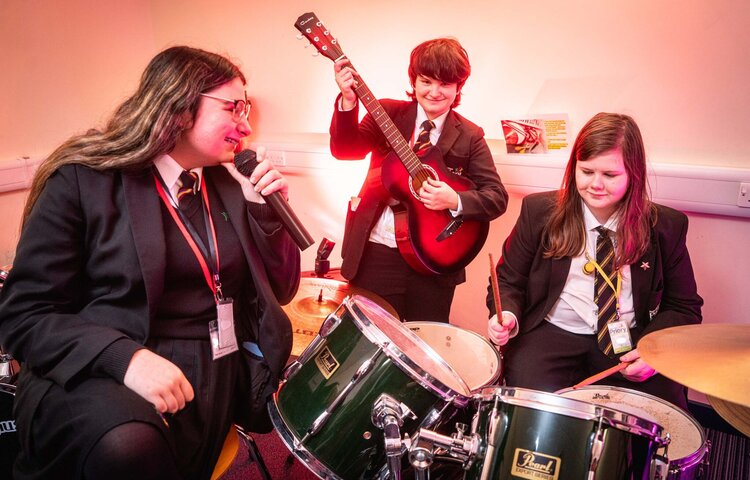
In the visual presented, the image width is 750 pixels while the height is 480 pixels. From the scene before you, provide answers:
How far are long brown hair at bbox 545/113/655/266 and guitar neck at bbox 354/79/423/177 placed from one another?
1.78 feet

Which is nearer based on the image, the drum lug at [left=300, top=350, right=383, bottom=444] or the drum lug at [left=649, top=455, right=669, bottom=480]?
the drum lug at [left=649, top=455, right=669, bottom=480]

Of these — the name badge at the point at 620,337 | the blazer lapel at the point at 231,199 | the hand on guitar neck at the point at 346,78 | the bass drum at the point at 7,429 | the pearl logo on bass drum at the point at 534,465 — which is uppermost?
the hand on guitar neck at the point at 346,78

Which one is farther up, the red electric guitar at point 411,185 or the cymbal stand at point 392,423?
the red electric guitar at point 411,185

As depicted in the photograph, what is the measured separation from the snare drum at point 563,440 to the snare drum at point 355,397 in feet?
0.47

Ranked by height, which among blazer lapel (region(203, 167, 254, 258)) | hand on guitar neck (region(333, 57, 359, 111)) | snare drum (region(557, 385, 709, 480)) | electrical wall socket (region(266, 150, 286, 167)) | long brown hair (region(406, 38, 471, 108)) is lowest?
snare drum (region(557, 385, 709, 480))

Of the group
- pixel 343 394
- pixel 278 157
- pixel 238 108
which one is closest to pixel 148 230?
pixel 238 108

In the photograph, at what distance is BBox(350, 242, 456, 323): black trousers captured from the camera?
227 centimetres

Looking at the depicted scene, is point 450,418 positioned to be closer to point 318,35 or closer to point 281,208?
point 281,208

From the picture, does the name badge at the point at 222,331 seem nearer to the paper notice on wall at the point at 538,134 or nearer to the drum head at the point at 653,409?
the drum head at the point at 653,409

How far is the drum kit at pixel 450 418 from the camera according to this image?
1189mm

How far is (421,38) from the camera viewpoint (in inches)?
110

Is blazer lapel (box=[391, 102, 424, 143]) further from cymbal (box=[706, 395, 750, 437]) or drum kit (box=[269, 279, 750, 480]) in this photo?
cymbal (box=[706, 395, 750, 437])

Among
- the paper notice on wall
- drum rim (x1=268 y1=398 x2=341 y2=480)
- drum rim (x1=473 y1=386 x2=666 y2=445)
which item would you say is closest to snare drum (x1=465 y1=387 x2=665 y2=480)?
drum rim (x1=473 y1=386 x2=666 y2=445)

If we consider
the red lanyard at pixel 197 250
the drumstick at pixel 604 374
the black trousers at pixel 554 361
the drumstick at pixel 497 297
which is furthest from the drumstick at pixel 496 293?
the red lanyard at pixel 197 250
